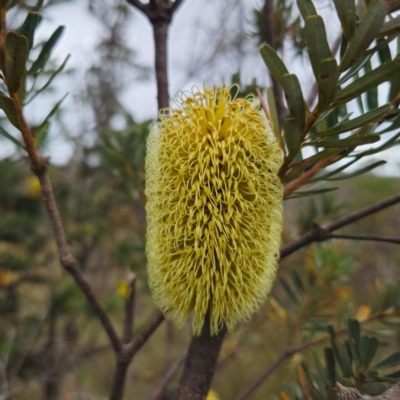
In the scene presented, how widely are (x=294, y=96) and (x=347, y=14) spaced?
3.3 inches

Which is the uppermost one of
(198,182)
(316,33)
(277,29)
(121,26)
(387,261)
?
(121,26)

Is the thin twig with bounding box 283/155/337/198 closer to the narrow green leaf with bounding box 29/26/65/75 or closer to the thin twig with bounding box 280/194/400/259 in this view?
the thin twig with bounding box 280/194/400/259

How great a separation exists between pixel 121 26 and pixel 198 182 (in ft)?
7.55

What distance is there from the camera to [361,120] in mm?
396

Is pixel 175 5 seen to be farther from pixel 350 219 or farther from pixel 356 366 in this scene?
pixel 356 366

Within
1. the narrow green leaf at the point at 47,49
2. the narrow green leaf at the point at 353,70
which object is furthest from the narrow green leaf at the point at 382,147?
the narrow green leaf at the point at 47,49

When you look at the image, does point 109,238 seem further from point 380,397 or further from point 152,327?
point 380,397

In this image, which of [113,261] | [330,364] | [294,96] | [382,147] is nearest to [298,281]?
[330,364]

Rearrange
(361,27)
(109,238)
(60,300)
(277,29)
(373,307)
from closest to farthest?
(361,27), (373,307), (277,29), (60,300), (109,238)

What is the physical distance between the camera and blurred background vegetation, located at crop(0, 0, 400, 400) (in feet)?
2.96

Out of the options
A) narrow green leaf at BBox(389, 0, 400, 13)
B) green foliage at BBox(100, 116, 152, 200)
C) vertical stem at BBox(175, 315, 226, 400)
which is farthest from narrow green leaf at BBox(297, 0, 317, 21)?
green foliage at BBox(100, 116, 152, 200)

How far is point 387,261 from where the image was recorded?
14.1 ft

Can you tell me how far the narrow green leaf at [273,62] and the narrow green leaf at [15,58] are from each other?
248 millimetres

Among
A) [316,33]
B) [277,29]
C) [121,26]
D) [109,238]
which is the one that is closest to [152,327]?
[316,33]
